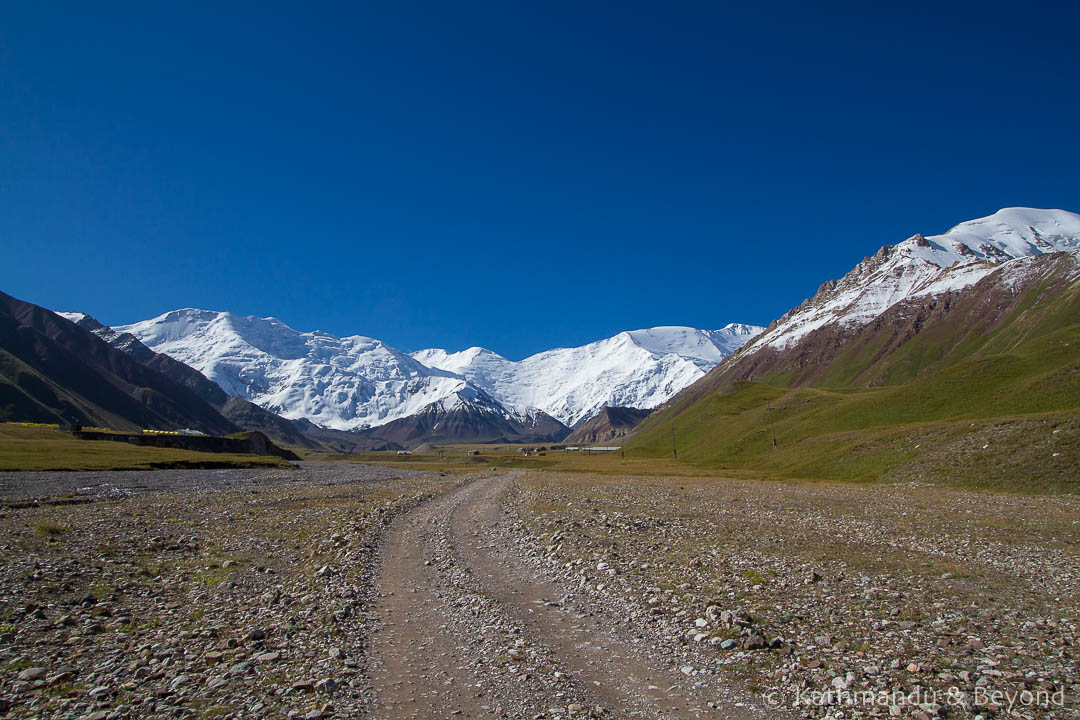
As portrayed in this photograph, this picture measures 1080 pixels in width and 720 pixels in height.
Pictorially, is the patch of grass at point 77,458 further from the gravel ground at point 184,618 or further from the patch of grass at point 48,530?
the gravel ground at point 184,618

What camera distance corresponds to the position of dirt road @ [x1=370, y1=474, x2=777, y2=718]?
1062cm

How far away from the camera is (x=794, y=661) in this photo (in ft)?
39.3

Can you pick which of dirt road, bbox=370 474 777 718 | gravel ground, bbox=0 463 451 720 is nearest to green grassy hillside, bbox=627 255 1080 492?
dirt road, bbox=370 474 777 718

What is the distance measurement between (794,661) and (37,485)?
3000 inches

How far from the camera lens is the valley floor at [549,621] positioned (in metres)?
10.8

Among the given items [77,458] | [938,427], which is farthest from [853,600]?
[77,458]

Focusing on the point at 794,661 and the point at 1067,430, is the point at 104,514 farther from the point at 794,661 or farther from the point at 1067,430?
the point at 1067,430

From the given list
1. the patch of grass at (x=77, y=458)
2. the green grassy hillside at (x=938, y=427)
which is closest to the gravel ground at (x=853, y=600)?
the green grassy hillside at (x=938, y=427)

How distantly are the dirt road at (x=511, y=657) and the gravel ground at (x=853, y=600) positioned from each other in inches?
36.9

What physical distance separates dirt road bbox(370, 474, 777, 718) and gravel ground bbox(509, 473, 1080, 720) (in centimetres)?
94

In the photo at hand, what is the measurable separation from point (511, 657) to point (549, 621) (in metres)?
2.72

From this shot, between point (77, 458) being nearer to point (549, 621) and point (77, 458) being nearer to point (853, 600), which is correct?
point (549, 621)

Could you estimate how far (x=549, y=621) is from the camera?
50.9 ft

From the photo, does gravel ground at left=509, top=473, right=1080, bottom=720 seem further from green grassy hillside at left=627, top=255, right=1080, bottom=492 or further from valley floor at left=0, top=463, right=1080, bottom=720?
green grassy hillside at left=627, top=255, right=1080, bottom=492
